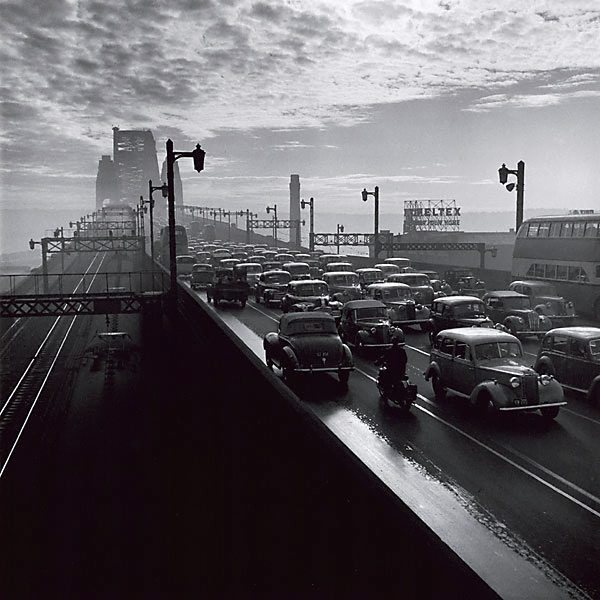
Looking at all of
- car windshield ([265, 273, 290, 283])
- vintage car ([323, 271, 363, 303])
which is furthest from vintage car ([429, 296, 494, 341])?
car windshield ([265, 273, 290, 283])

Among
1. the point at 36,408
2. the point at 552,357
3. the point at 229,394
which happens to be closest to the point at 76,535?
the point at 229,394

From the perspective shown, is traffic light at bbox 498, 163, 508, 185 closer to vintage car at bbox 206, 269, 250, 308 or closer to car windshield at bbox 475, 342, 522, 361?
vintage car at bbox 206, 269, 250, 308

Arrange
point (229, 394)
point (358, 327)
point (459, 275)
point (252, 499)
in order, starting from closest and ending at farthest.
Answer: point (252, 499)
point (229, 394)
point (358, 327)
point (459, 275)

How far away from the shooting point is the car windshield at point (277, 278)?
1558 inches

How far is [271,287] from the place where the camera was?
3856 cm

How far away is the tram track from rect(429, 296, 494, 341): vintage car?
17218 millimetres

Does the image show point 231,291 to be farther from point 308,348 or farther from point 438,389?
point 438,389

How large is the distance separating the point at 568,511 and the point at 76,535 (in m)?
14.5

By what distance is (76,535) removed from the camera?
20031 millimetres

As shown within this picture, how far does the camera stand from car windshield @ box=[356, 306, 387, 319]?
23.5 meters

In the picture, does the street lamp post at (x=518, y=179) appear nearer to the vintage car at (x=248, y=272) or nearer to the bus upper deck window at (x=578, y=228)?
the bus upper deck window at (x=578, y=228)

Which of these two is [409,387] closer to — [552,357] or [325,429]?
→ [552,357]

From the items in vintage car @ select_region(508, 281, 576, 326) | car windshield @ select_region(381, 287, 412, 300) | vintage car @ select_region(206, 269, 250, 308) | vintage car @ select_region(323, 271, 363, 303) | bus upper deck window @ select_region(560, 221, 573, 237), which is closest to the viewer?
vintage car @ select_region(508, 281, 576, 326)

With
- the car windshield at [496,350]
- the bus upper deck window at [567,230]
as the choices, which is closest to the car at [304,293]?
the bus upper deck window at [567,230]
